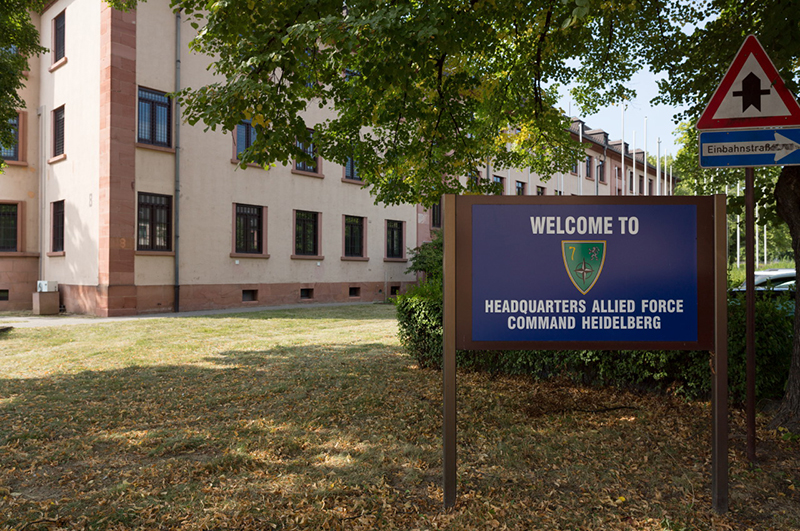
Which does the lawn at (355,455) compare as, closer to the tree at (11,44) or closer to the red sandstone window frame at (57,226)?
the tree at (11,44)

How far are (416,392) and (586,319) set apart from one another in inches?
120

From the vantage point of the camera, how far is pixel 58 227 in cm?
1894

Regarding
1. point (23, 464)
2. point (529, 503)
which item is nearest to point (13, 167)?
point (23, 464)

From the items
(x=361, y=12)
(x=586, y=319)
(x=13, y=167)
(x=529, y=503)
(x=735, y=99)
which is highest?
(x=13, y=167)

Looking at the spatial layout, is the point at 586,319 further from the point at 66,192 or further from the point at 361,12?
the point at 66,192

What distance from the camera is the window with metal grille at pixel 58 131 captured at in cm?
1920

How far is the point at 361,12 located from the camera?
507 cm

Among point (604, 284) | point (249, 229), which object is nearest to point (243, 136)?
point (249, 229)

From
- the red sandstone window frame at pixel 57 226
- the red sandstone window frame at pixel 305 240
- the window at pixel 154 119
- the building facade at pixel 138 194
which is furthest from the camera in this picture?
the red sandstone window frame at pixel 305 240

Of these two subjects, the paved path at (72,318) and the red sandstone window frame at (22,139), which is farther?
the red sandstone window frame at (22,139)

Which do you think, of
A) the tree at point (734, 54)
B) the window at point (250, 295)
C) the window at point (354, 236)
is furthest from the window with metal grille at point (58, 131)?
the tree at point (734, 54)

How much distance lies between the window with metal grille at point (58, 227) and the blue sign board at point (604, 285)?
62.9 feet

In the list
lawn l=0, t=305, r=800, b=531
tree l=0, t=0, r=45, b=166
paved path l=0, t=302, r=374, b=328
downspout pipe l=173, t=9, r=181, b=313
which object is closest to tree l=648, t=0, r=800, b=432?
lawn l=0, t=305, r=800, b=531

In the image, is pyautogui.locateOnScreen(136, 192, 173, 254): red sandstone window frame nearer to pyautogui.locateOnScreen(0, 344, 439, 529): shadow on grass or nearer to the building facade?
the building facade
